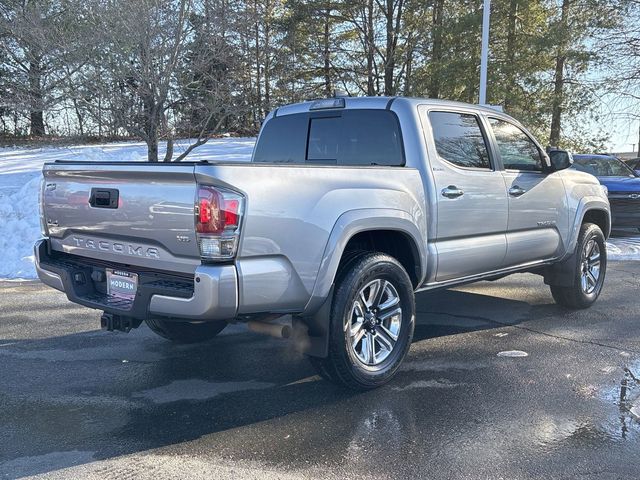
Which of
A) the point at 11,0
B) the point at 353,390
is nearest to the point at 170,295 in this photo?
the point at 353,390

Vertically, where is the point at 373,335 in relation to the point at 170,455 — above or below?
above

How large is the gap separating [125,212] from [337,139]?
206 cm

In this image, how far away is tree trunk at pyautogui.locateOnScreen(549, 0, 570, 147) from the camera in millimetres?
19484

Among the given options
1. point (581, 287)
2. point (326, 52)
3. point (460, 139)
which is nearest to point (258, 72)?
point (326, 52)

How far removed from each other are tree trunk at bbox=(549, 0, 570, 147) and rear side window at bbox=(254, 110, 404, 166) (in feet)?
55.6

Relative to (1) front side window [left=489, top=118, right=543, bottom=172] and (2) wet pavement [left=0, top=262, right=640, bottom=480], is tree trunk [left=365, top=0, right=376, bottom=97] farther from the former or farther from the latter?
(2) wet pavement [left=0, top=262, right=640, bottom=480]

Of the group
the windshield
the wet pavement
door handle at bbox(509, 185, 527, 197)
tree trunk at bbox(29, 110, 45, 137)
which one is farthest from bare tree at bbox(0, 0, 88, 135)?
the windshield

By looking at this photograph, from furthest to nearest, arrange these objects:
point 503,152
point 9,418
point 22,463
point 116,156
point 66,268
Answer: point 116,156 < point 503,152 < point 66,268 < point 9,418 < point 22,463

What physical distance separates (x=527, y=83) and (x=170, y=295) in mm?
19027

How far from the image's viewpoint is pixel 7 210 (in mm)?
10898

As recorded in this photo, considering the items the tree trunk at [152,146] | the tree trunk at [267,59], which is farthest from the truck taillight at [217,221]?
the tree trunk at [267,59]

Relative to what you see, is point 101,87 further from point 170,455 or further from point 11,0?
point 170,455

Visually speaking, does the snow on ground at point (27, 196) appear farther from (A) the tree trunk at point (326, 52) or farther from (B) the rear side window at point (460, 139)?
(B) the rear side window at point (460, 139)

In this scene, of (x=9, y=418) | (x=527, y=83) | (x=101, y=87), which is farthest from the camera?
(x=527, y=83)
